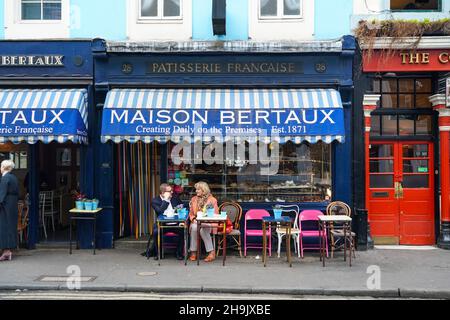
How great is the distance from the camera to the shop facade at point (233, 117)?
10.4 meters

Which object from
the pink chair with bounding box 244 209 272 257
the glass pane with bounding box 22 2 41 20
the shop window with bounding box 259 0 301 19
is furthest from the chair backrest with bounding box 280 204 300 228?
the glass pane with bounding box 22 2 41 20

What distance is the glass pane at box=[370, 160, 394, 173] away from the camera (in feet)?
39.1

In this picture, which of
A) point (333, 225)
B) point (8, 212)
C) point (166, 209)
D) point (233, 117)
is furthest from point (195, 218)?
point (8, 212)

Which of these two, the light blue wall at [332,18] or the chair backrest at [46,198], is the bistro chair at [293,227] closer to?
the light blue wall at [332,18]

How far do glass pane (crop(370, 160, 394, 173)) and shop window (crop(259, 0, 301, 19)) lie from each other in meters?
3.81

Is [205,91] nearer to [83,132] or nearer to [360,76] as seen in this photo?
[83,132]

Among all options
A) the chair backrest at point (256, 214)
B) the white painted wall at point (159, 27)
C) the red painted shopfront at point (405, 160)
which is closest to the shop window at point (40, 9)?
the white painted wall at point (159, 27)

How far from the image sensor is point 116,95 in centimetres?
1087

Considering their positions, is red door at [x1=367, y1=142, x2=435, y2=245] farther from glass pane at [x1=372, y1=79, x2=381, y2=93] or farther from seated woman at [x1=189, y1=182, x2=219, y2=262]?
seated woman at [x1=189, y1=182, x2=219, y2=262]

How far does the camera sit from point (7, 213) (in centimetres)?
997

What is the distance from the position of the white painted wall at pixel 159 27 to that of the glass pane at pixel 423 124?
5660 millimetres

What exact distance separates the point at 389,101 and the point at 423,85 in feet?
2.90

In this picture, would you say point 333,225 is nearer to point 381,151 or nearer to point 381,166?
point 381,166

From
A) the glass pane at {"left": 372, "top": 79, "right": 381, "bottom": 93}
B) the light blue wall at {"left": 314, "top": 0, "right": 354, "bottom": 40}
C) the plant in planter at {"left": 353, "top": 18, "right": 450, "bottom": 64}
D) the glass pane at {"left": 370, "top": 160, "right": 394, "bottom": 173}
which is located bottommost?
the glass pane at {"left": 370, "top": 160, "right": 394, "bottom": 173}
